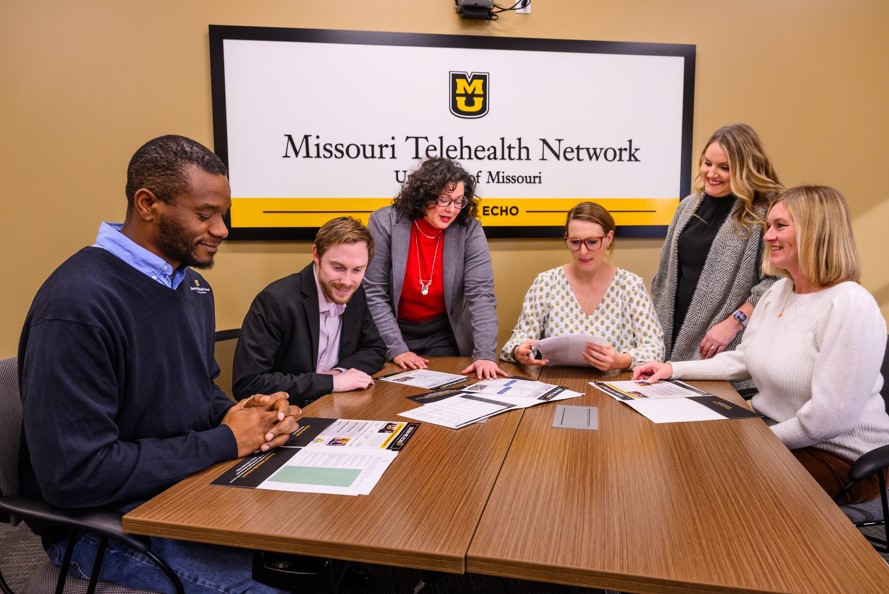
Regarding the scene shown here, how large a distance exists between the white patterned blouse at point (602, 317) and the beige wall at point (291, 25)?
0.66m

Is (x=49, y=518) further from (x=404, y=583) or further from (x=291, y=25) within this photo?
(x=291, y=25)

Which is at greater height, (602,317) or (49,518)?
(602,317)

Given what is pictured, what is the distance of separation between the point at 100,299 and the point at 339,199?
1.98 m

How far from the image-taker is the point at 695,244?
270cm

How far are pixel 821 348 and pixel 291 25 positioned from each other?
2.73 metres

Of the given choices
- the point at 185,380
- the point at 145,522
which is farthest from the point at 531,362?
the point at 145,522

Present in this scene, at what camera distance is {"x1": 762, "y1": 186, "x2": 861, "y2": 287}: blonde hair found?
1840mm

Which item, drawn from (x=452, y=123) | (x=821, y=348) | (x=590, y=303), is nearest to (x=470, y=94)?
(x=452, y=123)

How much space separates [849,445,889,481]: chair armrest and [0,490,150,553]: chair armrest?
172 centimetres

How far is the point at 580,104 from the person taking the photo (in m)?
3.21

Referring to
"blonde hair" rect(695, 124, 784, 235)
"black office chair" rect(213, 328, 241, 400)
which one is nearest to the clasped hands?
"black office chair" rect(213, 328, 241, 400)

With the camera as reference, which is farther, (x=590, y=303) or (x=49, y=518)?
(x=590, y=303)

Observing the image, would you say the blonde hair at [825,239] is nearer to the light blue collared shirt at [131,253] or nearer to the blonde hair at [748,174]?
the blonde hair at [748,174]

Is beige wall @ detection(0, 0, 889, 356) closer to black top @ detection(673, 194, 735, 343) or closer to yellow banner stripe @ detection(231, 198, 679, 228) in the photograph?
yellow banner stripe @ detection(231, 198, 679, 228)
